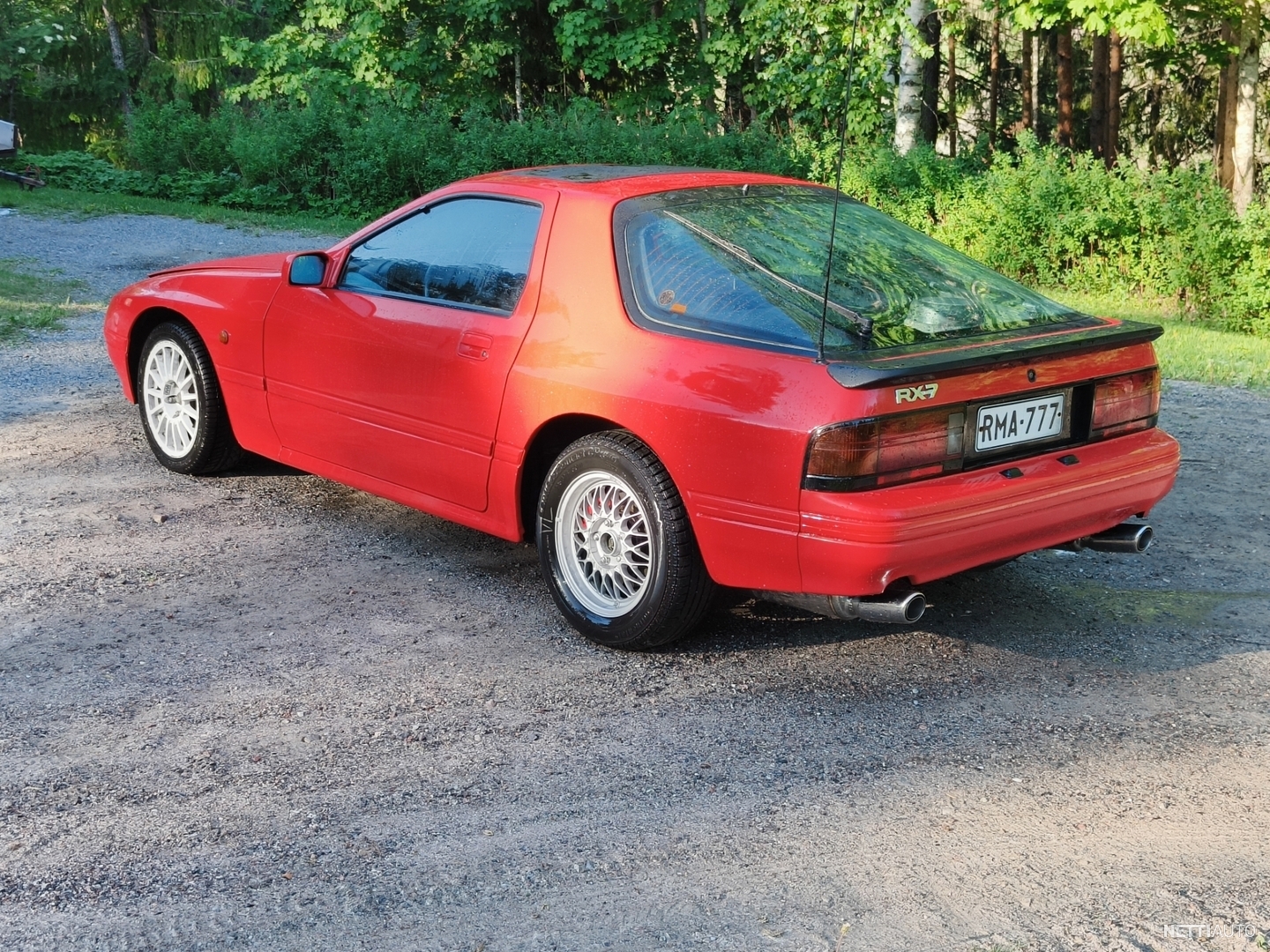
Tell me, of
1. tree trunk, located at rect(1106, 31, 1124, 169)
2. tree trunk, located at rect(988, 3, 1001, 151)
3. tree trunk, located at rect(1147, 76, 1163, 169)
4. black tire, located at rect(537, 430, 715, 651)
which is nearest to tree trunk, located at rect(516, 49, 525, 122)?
tree trunk, located at rect(988, 3, 1001, 151)

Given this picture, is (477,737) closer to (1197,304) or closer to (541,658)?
(541,658)

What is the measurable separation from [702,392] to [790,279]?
22.8 inches

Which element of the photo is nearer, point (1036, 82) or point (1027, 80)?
point (1027, 80)

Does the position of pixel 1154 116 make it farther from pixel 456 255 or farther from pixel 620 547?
pixel 620 547

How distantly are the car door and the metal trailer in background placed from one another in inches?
645

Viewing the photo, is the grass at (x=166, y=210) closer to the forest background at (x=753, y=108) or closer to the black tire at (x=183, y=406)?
the forest background at (x=753, y=108)

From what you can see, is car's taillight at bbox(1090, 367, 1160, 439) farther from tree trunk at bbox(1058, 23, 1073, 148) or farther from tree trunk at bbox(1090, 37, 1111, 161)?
tree trunk at bbox(1058, 23, 1073, 148)

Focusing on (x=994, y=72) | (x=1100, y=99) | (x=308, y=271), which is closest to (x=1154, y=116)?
(x=994, y=72)

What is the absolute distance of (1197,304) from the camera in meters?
12.4

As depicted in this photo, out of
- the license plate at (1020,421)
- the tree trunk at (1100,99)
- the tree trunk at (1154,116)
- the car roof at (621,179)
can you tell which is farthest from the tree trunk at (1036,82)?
the license plate at (1020,421)

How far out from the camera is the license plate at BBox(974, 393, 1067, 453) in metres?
4.03

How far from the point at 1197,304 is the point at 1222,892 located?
1056 centimetres

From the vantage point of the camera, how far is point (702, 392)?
403 centimetres

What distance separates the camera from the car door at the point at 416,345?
4750 mm
